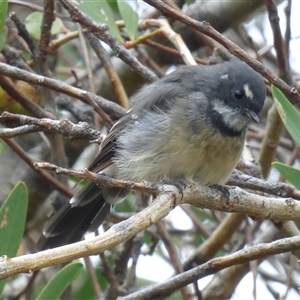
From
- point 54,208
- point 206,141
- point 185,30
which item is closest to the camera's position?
point 206,141

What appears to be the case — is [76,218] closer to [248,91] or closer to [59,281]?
[59,281]

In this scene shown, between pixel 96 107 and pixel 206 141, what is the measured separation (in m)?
0.58

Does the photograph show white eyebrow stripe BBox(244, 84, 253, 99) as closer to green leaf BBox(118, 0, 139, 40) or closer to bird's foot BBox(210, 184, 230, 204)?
bird's foot BBox(210, 184, 230, 204)

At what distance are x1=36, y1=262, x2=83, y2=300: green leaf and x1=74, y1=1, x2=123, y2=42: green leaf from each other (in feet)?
4.36

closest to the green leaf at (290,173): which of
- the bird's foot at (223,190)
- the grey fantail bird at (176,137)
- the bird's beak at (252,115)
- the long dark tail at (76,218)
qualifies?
the bird's foot at (223,190)


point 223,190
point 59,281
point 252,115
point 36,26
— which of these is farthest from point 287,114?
point 36,26

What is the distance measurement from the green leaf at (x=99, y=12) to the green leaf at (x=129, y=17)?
0.23 ft

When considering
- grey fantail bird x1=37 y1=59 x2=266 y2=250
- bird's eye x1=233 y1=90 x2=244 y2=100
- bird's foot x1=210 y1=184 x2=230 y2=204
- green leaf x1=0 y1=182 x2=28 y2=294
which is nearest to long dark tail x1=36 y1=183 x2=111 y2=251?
grey fantail bird x1=37 y1=59 x2=266 y2=250

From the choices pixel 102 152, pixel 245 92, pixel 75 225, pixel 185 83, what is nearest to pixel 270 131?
pixel 245 92

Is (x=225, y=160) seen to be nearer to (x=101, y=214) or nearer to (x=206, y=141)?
(x=206, y=141)

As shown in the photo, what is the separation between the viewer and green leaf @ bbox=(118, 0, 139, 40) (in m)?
3.50

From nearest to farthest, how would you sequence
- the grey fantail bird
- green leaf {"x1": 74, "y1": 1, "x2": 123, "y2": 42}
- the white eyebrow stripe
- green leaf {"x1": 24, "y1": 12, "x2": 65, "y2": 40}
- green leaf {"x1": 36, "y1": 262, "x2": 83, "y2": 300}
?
green leaf {"x1": 36, "y1": 262, "x2": 83, "y2": 300} → the grey fantail bird → the white eyebrow stripe → green leaf {"x1": 74, "y1": 1, "x2": 123, "y2": 42} → green leaf {"x1": 24, "y1": 12, "x2": 65, "y2": 40}

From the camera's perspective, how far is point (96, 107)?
306cm

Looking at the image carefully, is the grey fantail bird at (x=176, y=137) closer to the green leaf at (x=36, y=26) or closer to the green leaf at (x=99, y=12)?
the green leaf at (x=99, y=12)
